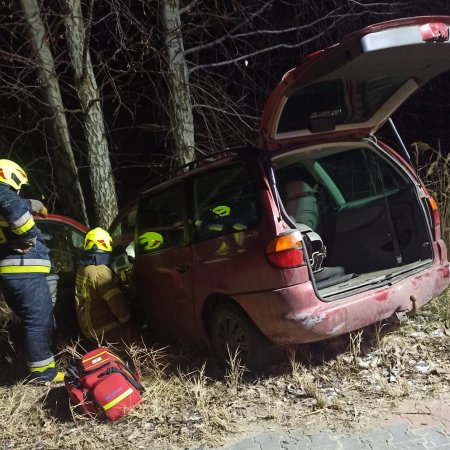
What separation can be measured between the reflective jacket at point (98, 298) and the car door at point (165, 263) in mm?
264

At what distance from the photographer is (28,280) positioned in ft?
14.6

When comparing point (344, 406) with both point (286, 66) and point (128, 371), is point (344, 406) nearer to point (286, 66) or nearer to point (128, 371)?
point (128, 371)

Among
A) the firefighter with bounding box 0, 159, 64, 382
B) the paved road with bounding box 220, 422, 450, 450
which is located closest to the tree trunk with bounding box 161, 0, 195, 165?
the firefighter with bounding box 0, 159, 64, 382

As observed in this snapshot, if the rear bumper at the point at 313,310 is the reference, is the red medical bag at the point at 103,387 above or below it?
below

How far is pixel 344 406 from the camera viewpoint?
3.47 metres

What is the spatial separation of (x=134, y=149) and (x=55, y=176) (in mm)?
2508

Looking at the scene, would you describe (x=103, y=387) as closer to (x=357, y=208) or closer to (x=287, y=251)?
(x=287, y=251)

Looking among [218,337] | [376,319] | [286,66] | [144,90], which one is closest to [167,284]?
[218,337]

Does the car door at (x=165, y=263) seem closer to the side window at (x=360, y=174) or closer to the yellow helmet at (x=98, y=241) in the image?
the yellow helmet at (x=98, y=241)

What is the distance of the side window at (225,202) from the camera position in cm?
372

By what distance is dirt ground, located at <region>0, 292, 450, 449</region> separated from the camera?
11.2 feet

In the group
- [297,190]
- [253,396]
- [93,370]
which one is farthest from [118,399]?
[297,190]

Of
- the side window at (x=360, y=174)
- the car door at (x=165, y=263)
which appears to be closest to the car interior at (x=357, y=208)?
the side window at (x=360, y=174)

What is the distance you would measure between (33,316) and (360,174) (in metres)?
3.08
